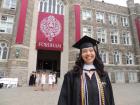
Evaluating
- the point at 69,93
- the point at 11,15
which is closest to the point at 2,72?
the point at 11,15

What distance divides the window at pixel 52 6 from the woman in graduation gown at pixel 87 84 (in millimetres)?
20556

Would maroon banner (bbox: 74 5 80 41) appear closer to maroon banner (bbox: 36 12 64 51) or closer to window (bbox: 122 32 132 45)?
maroon banner (bbox: 36 12 64 51)

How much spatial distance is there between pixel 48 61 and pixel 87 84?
2545cm

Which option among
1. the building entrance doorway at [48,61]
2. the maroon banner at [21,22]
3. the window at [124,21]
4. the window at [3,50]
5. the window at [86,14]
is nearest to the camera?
the maroon banner at [21,22]

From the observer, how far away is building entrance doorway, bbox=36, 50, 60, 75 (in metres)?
26.1

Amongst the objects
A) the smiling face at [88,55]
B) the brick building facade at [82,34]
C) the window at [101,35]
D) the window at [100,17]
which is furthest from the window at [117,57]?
the smiling face at [88,55]

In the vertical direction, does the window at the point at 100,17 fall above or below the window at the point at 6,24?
above

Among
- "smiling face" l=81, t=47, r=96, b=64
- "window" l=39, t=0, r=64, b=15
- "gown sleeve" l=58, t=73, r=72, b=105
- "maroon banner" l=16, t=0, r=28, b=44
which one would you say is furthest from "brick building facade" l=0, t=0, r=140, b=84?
"smiling face" l=81, t=47, r=96, b=64

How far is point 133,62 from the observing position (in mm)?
24156

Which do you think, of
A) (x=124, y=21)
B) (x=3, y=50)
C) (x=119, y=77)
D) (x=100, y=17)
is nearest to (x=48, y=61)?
(x=3, y=50)

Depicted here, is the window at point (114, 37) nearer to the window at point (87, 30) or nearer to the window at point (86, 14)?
the window at point (87, 30)

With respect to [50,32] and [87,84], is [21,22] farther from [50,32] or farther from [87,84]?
[87,84]

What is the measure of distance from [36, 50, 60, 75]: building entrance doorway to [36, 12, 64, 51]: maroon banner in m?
5.65

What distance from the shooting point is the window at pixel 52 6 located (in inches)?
853
